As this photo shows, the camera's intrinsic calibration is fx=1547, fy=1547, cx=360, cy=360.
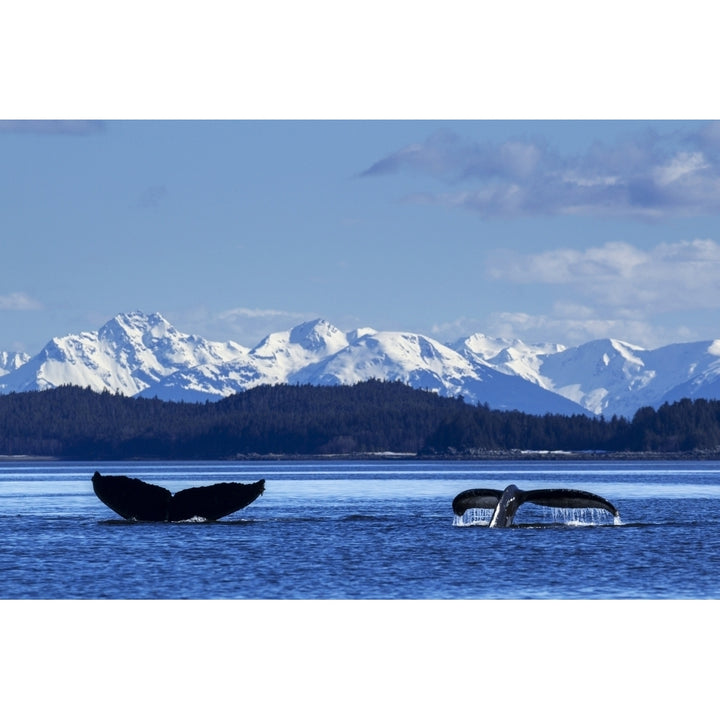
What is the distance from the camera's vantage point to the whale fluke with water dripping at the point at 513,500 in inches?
2777

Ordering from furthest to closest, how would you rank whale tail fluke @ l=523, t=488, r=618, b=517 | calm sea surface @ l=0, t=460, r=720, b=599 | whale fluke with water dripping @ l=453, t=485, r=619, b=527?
whale fluke with water dripping @ l=453, t=485, r=619, b=527 → whale tail fluke @ l=523, t=488, r=618, b=517 → calm sea surface @ l=0, t=460, r=720, b=599

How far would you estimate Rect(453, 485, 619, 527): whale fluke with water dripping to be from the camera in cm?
7053

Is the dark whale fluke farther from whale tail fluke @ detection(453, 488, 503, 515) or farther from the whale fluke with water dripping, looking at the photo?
the whale fluke with water dripping

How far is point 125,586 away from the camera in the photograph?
5628cm

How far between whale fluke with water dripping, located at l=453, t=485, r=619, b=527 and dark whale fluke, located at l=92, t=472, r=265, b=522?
13128 millimetres

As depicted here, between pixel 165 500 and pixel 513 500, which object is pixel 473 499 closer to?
pixel 513 500

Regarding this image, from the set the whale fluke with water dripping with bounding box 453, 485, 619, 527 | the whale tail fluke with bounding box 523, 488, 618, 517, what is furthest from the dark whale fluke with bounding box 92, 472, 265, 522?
the whale tail fluke with bounding box 523, 488, 618, 517

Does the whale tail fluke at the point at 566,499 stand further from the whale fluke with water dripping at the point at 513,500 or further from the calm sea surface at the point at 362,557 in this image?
the calm sea surface at the point at 362,557

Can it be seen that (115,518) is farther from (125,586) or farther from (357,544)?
(125,586)

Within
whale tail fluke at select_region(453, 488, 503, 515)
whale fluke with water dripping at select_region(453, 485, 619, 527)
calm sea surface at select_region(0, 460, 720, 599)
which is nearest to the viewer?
calm sea surface at select_region(0, 460, 720, 599)

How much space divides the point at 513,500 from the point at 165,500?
68.7 feet

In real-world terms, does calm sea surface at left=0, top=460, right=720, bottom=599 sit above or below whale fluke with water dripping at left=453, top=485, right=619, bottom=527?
below

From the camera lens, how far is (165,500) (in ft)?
283

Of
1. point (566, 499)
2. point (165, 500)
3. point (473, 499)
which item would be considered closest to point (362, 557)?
point (566, 499)
